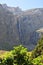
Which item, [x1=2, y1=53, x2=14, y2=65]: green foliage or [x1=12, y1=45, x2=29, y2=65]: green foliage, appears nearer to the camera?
[x1=2, y1=53, x2=14, y2=65]: green foliage

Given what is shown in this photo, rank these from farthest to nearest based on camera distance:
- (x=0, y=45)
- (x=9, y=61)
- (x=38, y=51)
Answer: (x=0, y=45)
(x=38, y=51)
(x=9, y=61)

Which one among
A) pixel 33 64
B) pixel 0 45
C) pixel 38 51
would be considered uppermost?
pixel 33 64

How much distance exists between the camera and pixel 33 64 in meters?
11.3

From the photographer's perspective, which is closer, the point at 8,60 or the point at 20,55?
the point at 8,60

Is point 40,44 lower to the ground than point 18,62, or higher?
lower

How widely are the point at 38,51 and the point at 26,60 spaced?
1833 cm

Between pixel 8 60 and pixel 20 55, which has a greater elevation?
pixel 20 55

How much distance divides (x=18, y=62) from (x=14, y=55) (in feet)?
1.13

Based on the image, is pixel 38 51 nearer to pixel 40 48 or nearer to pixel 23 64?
pixel 40 48

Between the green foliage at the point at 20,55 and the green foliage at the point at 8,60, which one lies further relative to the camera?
the green foliage at the point at 20,55

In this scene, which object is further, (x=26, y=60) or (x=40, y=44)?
(x=40, y=44)

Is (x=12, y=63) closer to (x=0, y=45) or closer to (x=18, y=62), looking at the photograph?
(x=18, y=62)

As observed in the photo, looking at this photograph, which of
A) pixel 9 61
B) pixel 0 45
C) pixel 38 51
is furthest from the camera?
pixel 0 45

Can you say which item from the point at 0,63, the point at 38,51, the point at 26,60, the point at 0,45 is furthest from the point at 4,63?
the point at 0,45
